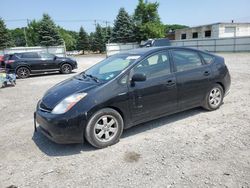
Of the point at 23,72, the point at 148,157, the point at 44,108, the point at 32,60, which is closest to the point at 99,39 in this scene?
the point at 32,60

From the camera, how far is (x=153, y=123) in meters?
4.62

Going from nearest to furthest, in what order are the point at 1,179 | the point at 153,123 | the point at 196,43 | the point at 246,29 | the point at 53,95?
the point at 1,179, the point at 53,95, the point at 153,123, the point at 196,43, the point at 246,29

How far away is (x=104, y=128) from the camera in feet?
12.1

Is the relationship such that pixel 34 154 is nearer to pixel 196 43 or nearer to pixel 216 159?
pixel 216 159

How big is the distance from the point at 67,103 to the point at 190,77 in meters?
2.51

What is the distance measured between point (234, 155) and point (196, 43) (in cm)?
2755

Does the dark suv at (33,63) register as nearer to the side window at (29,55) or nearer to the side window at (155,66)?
the side window at (29,55)

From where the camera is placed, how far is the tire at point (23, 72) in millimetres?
13359


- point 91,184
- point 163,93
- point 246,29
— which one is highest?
point 246,29

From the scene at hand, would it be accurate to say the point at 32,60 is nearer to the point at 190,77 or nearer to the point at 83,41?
the point at 190,77

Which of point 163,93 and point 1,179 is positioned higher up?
point 163,93

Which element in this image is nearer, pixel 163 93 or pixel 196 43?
pixel 163 93

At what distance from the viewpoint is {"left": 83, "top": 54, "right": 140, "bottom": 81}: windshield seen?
400 cm

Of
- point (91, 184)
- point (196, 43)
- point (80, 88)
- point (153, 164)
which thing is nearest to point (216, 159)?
point (153, 164)
